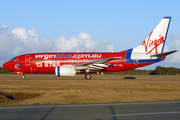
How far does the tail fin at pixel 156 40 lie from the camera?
33688mm

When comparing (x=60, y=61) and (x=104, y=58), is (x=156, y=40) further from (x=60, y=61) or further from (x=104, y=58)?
(x=60, y=61)

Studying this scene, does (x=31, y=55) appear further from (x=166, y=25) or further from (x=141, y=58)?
(x=166, y=25)

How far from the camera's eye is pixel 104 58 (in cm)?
3309

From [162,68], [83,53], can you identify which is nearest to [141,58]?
[83,53]

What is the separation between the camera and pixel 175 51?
2905 cm

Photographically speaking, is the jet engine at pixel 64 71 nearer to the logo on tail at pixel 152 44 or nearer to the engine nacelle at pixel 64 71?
the engine nacelle at pixel 64 71

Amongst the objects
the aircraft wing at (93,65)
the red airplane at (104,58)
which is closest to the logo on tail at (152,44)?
the red airplane at (104,58)

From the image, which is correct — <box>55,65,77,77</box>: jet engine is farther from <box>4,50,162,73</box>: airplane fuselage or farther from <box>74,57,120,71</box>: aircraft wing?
<box>4,50,162,73</box>: airplane fuselage

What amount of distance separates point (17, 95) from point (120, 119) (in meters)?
12.1

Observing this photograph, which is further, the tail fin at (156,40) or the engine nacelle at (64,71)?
the tail fin at (156,40)

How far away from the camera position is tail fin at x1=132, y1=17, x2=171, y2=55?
33.7m

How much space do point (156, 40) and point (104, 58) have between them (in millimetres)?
8989

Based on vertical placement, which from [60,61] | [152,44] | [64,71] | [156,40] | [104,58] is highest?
[156,40]

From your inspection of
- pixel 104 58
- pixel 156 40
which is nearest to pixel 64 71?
pixel 104 58
